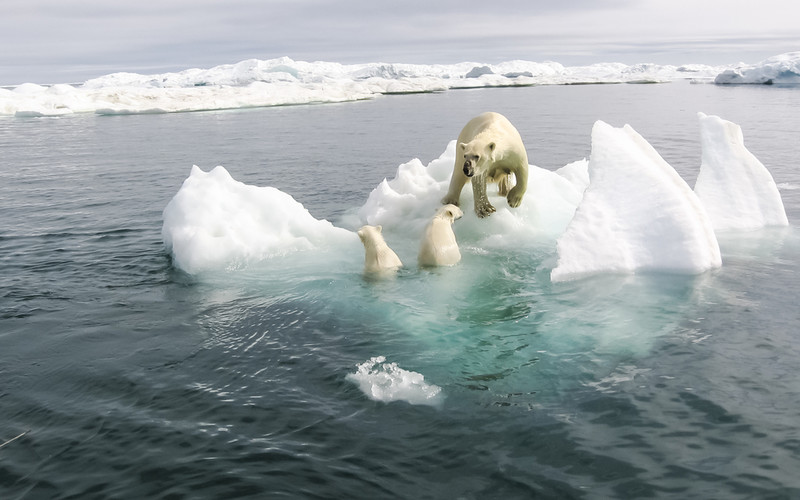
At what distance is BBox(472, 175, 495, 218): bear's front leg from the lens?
10.2 meters

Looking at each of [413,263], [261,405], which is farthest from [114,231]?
[261,405]

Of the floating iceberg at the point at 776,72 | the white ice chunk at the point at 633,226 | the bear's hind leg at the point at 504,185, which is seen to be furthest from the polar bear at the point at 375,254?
the floating iceberg at the point at 776,72

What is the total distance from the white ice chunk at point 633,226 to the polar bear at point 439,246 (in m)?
1.62

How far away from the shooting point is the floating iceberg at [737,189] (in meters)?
11.5

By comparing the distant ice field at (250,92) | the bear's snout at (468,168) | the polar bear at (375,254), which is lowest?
→ the polar bear at (375,254)

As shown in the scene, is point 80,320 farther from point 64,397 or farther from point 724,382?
point 724,382

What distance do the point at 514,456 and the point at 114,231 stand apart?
1058 cm

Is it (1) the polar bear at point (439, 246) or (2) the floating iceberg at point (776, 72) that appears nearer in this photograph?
(1) the polar bear at point (439, 246)

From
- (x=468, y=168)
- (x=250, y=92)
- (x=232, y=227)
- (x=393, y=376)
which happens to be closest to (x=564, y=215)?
(x=468, y=168)

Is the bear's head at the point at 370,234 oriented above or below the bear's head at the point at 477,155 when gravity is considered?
below

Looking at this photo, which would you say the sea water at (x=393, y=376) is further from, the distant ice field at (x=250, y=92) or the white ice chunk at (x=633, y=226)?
the distant ice field at (x=250, y=92)

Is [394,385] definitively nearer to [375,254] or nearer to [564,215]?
→ [375,254]

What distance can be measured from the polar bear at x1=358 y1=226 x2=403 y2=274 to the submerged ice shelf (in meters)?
0.52

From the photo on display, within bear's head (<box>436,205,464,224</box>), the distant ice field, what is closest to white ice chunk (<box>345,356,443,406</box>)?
bear's head (<box>436,205,464,224</box>)
